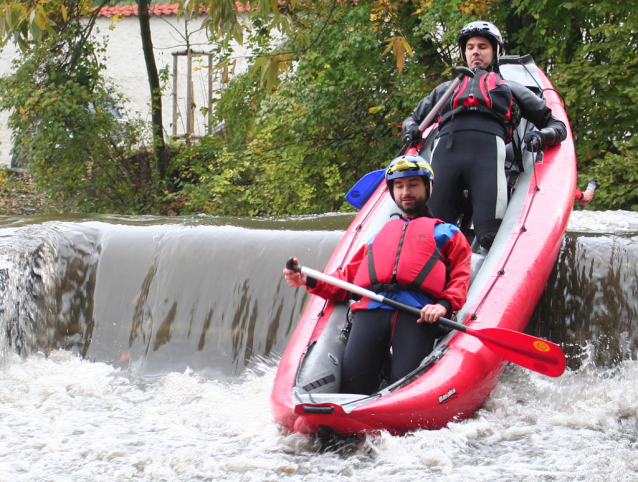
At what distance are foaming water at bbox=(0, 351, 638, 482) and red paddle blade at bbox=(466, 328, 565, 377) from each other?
0.29 m

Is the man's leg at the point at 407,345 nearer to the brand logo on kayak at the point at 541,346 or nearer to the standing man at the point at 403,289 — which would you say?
the standing man at the point at 403,289

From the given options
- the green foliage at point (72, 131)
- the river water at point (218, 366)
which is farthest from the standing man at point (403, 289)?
the green foliage at point (72, 131)

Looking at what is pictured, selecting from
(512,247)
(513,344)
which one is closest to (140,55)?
(512,247)

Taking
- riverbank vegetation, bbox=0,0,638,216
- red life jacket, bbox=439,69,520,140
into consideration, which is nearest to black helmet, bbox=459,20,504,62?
red life jacket, bbox=439,69,520,140

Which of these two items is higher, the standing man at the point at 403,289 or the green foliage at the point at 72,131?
the green foliage at the point at 72,131

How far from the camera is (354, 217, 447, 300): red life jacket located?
307 cm

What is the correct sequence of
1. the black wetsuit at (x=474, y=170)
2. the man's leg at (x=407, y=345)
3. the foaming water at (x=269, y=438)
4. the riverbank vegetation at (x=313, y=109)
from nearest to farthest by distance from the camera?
the foaming water at (x=269, y=438) → the man's leg at (x=407, y=345) → the black wetsuit at (x=474, y=170) → the riverbank vegetation at (x=313, y=109)

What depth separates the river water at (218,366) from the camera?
9.30 ft

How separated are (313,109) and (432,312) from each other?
17.4 ft

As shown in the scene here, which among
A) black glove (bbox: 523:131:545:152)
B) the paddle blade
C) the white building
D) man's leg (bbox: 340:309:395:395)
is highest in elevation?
the white building

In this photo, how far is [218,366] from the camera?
13.9 ft

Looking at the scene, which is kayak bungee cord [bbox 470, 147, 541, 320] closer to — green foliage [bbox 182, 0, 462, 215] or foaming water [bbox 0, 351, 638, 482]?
foaming water [bbox 0, 351, 638, 482]

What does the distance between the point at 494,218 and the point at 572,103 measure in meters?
3.63

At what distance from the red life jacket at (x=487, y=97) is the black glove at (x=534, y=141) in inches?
5.7
